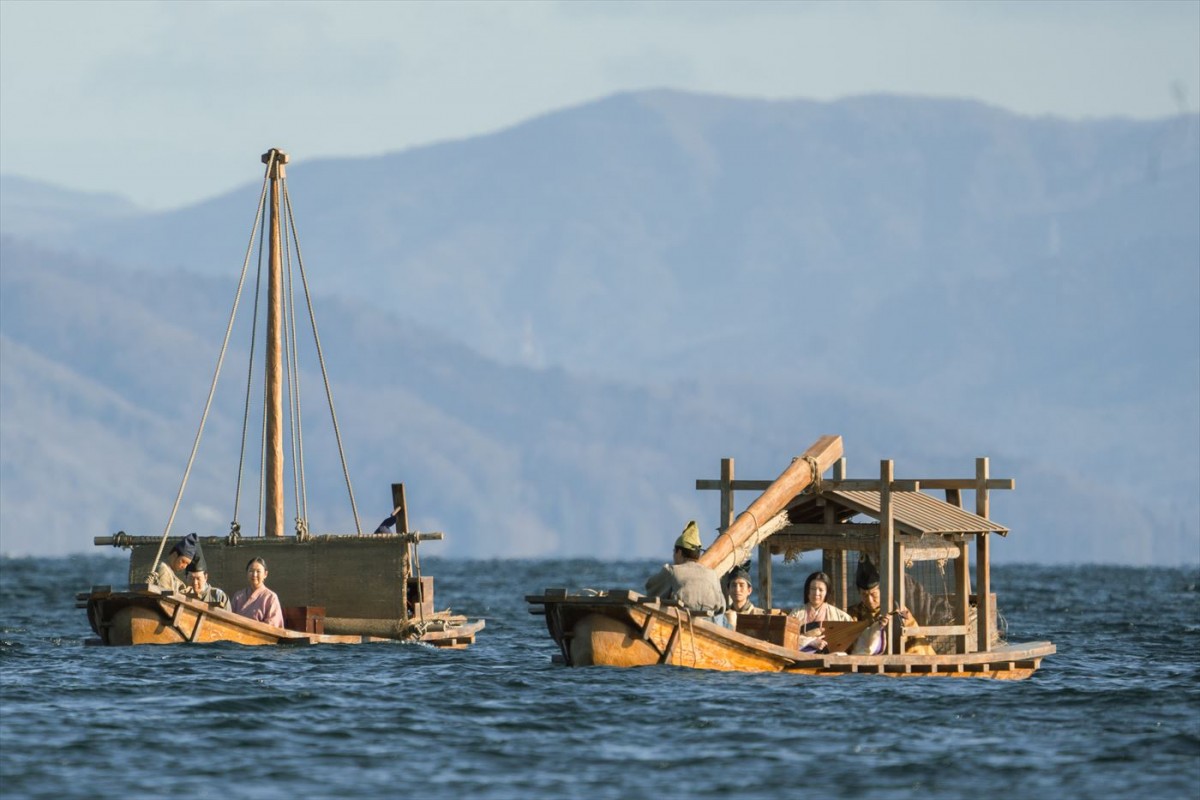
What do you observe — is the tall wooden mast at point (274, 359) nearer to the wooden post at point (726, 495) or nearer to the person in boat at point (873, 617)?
the wooden post at point (726, 495)

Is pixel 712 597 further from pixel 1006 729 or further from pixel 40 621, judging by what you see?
pixel 40 621

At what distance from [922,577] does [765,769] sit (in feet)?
34.0

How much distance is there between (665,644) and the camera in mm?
25750

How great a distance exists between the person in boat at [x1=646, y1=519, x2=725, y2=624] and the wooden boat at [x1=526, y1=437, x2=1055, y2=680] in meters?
0.19

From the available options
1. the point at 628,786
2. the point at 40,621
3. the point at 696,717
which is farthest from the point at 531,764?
the point at 40,621

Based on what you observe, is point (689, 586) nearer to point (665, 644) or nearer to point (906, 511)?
point (665, 644)

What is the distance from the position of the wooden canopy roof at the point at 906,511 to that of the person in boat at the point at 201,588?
8136mm

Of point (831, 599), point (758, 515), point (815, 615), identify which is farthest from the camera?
point (831, 599)

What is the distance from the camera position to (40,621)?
168 ft

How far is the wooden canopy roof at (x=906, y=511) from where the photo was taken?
90.9ft

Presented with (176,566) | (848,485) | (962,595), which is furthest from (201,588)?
(962,595)

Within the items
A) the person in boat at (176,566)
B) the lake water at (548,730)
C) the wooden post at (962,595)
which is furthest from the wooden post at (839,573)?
the person in boat at (176,566)

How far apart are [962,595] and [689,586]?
480 centimetres

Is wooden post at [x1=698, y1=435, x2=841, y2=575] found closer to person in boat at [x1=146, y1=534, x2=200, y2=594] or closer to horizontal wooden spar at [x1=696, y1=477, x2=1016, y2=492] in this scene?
horizontal wooden spar at [x1=696, y1=477, x2=1016, y2=492]
